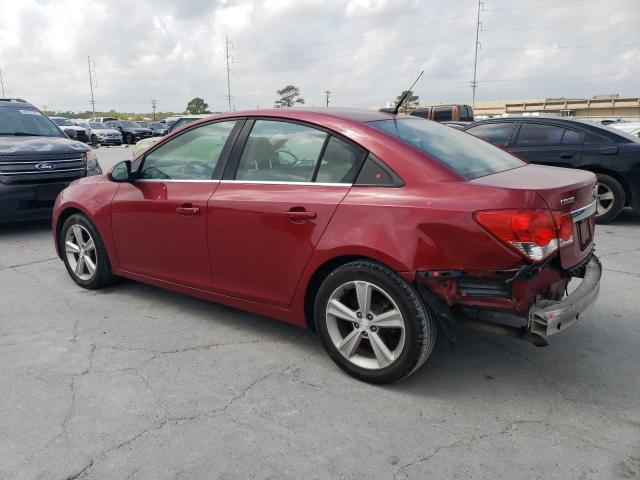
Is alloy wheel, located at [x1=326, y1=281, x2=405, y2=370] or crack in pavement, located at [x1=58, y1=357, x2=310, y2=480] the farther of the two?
alloy wheel, located at [x1=326, y1=281, x2=405, y2=370]

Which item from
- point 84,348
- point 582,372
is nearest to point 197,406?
point 84,348

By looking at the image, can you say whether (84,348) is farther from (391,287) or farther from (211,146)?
(391,287)

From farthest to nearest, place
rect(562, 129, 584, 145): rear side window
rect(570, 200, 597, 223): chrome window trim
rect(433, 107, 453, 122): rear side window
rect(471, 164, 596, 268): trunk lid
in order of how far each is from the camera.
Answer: rect(433, 107, 453, 122): rear side window → rect(562, 129, 584, 145): rear side window → rect(570, 200, 597, 223): chrome window trim → rect(471, 164, 596, 268): trunk lid

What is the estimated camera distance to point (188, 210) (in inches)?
146

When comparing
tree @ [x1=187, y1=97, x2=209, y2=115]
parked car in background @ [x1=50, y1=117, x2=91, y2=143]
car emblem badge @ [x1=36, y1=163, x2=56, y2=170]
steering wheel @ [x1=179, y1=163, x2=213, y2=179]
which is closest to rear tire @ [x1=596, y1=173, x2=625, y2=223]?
steering wheel @ [x1=179, y1=163, x2=213, y2=179]

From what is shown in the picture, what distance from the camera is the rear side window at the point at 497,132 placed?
8266 mm

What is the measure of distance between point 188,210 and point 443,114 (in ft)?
65.7

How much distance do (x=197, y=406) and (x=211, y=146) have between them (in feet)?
6.07

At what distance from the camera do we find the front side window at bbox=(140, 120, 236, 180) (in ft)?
12.4

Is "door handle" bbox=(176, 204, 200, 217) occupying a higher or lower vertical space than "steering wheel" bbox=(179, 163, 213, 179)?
lower

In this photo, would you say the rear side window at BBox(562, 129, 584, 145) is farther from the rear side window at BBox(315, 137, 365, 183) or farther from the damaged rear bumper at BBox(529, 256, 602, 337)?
the rear side window at BBox(315, 137, 365, 183)

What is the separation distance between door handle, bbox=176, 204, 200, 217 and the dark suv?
3872 millimetres

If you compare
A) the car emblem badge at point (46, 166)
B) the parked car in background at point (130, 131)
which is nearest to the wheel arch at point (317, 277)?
the car emblem badge at point (46, 166)

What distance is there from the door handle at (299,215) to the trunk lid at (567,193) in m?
0.93
